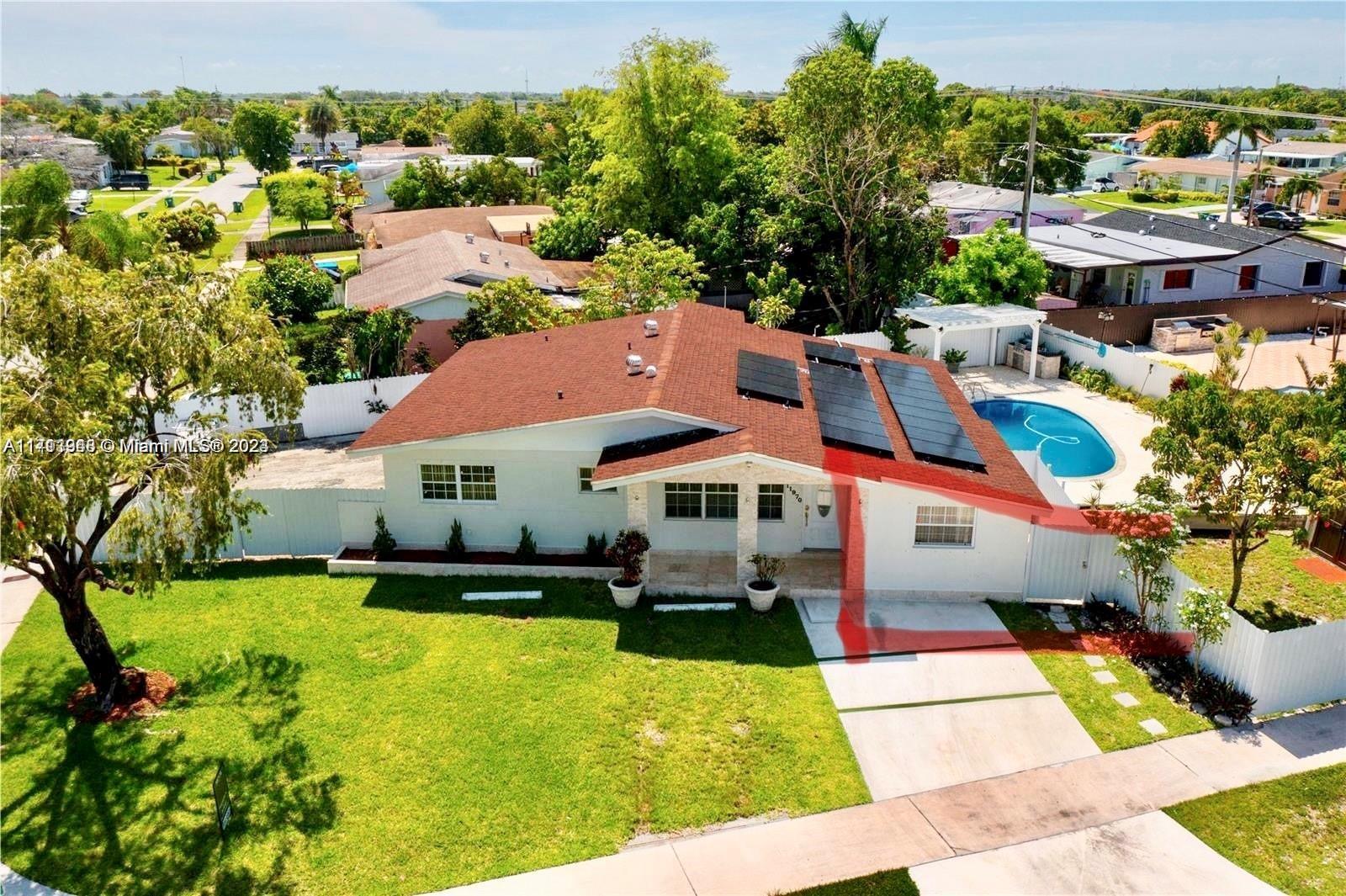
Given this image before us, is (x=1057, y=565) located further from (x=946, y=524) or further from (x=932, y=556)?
(x=932, y=556)

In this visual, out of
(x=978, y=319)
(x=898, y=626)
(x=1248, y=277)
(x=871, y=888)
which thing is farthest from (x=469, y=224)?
(x=871, y=888)

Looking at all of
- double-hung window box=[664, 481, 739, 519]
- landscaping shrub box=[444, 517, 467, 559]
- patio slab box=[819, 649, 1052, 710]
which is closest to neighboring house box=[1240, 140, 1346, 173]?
double-hung window box=[664, 481, 739, 519]

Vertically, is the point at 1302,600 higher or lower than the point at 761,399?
lower

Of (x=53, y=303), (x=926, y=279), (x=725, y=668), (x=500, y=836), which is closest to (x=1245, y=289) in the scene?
(x=926, y=279)

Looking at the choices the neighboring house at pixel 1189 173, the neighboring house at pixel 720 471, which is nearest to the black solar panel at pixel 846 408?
the neighboring house at pixel 720 471

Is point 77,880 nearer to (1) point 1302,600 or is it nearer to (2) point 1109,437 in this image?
(1) point 1302,600

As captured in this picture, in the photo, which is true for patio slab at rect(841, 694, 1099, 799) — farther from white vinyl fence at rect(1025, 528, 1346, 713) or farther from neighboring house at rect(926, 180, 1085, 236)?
neighboring house at rect(926, 180, 1085, 236)
